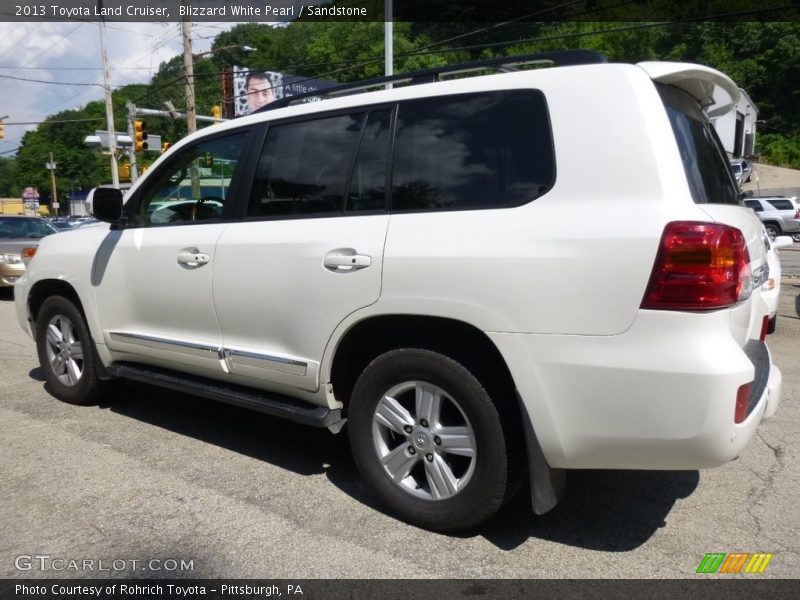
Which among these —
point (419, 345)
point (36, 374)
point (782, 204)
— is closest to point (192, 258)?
point (419, 345)

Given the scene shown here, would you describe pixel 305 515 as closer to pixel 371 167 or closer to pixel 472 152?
pixel 371 167

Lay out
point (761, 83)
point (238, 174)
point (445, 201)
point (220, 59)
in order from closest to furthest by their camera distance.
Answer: point (445, 201) → point (238, 174) → point (220, 59) → point (761, 83)

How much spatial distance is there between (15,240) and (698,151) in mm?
12232

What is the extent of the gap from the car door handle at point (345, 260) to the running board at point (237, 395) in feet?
2.40

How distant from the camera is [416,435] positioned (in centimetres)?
296

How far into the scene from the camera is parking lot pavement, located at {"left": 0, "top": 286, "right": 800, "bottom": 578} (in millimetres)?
2760

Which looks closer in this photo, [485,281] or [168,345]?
[485,281]

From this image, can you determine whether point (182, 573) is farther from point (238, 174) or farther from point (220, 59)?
point (220, 59)

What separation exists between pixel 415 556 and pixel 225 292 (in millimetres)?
1691

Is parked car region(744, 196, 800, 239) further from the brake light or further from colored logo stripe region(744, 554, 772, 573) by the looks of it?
the brake light

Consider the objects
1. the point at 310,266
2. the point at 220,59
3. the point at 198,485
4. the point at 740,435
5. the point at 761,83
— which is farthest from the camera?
the point at 761,83

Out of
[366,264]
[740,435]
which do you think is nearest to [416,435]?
[366,264]

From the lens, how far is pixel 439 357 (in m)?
2.82

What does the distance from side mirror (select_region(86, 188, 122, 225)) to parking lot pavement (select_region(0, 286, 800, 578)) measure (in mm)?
1400
